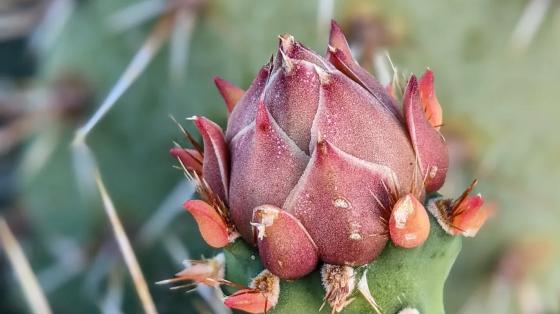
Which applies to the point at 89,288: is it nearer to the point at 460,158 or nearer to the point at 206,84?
the point at 206,84

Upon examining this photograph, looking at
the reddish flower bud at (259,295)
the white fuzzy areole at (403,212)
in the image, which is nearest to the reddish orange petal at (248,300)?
the reddish flower bud at (259,295)

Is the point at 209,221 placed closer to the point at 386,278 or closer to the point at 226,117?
the point at 386,278

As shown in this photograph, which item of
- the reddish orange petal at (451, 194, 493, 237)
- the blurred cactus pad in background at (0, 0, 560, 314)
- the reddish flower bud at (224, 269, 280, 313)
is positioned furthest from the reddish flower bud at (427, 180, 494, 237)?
the blurred cactus pad in background at (0, 0, 560, 314)

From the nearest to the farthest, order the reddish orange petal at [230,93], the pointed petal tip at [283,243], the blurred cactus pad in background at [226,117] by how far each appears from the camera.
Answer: the pointed petal tip at [283,243], the reddish orange petal at [230,93], the blurred cactus pad in background at [226,117]

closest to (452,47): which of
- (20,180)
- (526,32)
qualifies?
(526,32)

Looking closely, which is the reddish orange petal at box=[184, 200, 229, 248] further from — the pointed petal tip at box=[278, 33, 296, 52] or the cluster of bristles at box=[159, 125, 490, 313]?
the pointed petal tip at box=[278, 33, 296, 52]

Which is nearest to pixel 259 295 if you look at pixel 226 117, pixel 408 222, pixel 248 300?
pixel 248 300

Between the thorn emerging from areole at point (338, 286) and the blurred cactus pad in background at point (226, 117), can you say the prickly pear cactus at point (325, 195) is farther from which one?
the blurred cactus pad in background at point (226, 117)
